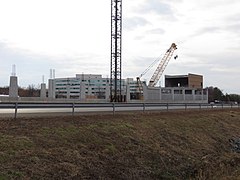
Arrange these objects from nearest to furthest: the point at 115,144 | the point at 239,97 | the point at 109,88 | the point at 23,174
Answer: the point at 23,174 < the point at 115,144 < the point at 109,88 < the point at 239,97

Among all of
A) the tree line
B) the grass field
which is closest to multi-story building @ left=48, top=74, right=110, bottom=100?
the grass field

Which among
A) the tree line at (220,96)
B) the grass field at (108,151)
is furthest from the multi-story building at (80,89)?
the tree line at (220,96)

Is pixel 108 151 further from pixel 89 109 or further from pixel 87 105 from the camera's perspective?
pixel 89 109

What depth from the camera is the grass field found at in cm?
1288

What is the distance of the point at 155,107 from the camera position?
118 ft

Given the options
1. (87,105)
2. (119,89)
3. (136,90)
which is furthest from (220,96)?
(87,105)

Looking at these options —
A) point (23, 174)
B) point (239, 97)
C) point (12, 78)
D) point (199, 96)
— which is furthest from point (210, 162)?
point (239, 97)

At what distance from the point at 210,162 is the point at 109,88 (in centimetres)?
4568

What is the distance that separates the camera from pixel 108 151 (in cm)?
1614

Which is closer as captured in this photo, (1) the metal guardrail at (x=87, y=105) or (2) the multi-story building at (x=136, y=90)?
(1) the metal guardrail at (x=87, y=105)

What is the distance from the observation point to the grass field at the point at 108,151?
12875mm

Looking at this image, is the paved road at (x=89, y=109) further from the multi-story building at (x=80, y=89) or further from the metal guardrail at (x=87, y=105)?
the multi-story building at (x=80, y=89)

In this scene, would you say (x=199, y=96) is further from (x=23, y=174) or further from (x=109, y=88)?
(x=23, y=174)

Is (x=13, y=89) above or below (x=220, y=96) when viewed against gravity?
below
